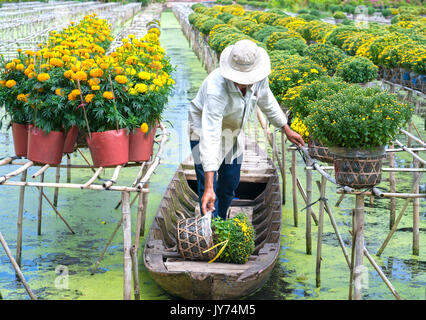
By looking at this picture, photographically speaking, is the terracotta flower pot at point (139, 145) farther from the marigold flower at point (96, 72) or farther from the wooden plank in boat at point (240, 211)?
the wooden plank in boat at point (240, 211)

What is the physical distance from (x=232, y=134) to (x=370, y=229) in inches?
106

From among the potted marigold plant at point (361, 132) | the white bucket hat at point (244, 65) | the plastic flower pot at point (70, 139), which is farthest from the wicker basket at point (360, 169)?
the plastic flower pot at point (70, 139)

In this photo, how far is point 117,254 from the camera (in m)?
6.41

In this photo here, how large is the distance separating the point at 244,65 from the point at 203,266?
1686mm

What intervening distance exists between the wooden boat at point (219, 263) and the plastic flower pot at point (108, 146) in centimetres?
90

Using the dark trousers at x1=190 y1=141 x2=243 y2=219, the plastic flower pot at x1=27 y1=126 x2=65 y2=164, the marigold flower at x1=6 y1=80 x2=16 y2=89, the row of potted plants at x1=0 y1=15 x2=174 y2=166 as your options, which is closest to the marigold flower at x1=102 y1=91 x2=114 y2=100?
the row of potted plants at x1=0 y1=15 x2=174 y2=166

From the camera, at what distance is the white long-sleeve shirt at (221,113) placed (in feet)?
15.7

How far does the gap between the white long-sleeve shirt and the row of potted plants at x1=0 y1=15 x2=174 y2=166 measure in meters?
0.39

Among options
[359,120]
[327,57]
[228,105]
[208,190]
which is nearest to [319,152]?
[228,105]

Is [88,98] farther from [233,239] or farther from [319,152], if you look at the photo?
[319,152]

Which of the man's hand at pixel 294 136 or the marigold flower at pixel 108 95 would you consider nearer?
the marigold flower at pixel 108 95

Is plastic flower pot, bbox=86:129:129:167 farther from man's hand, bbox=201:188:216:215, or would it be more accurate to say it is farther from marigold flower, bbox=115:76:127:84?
man's hand, bbox=201:188:216:215
